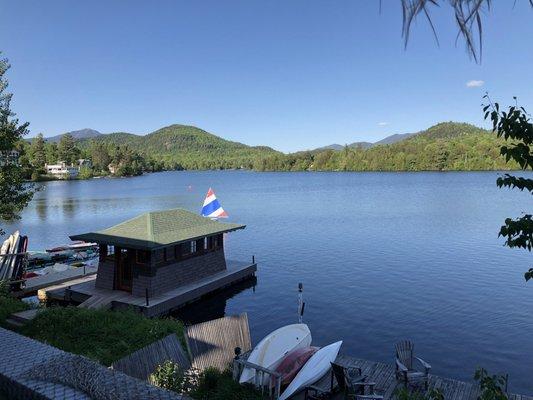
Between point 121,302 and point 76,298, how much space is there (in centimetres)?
442

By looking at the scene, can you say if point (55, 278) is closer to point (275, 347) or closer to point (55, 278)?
point (55, 278)

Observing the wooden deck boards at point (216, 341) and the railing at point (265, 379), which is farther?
the wooden deck boards at point (216, 341)

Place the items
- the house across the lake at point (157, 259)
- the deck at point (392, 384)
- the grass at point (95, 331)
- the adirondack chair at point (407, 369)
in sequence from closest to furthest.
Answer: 1. the deck at point (392, 384)
2. the adirondack chair at point (407, 369)
3. the grass at point (95, 331)
4. the house across the lake at point (157, 259)

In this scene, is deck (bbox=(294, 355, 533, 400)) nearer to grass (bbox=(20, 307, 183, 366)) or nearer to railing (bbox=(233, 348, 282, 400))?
railing (bbox=(233, 348, 282, 400))

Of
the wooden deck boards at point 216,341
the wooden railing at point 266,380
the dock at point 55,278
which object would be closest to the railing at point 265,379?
the wooden railing at point 266,380

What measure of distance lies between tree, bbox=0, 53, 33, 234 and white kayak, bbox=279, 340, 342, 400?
18916 mm

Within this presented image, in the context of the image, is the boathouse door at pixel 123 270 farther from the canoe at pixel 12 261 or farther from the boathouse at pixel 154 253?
the canoe at pixel 12 261

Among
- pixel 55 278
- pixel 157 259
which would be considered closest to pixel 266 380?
pixel 157 259

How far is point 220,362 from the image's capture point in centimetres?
1597

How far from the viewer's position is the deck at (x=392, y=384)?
546 inches

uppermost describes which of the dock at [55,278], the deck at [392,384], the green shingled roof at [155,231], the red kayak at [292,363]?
the green shingled roof at [155,231]

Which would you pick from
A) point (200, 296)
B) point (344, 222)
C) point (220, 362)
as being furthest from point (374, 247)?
point (220, 362)

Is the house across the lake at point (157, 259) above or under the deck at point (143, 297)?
above

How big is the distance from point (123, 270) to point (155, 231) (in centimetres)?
317
